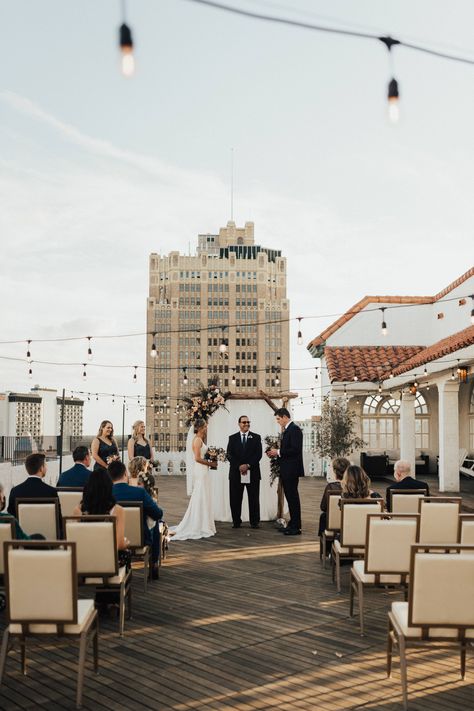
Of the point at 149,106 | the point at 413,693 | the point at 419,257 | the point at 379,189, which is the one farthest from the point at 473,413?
the point at 413,693

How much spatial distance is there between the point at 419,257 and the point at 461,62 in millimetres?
15838

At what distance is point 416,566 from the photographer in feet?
13.0

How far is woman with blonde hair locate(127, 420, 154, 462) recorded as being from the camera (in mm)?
9625

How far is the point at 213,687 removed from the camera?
427 centimetres

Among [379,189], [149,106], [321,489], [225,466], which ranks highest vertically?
[379,189]

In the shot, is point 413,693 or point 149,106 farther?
point 149,106

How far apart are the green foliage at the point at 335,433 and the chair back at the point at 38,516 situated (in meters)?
14.7

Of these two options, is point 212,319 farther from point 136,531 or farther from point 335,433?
point 136,531

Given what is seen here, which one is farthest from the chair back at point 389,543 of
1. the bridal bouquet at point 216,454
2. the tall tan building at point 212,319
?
the tall tan building at point 212,319

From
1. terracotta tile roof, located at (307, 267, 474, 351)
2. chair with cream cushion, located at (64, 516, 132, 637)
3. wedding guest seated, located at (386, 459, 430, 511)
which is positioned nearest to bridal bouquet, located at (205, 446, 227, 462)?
wedding guest seated, located at (386, 459, 430, 511)

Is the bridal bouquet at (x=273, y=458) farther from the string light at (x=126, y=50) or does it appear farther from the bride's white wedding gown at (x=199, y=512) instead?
the string light at (x=126, y=50)

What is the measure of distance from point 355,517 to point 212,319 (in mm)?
117070

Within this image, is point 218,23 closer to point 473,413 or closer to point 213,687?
point 213,687

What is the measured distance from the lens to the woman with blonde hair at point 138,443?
9625 millimetres
